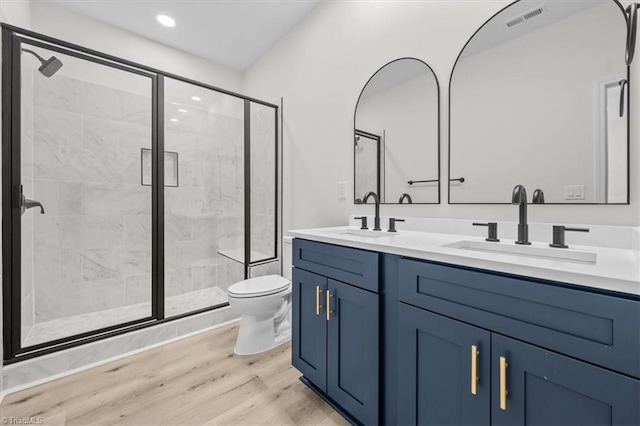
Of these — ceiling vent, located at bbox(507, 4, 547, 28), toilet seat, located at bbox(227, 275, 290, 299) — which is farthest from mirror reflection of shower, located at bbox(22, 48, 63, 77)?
ceiling vent, located at bbox(507, 4, 547, 28)

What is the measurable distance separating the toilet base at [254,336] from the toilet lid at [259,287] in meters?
0.19

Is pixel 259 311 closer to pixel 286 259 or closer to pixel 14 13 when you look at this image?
pixel 286 259

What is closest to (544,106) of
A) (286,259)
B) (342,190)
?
(342,190)

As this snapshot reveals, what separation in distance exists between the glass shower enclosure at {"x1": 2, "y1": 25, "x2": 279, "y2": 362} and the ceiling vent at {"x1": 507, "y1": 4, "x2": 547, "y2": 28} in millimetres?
1923

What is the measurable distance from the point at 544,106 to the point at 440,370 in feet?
3.77

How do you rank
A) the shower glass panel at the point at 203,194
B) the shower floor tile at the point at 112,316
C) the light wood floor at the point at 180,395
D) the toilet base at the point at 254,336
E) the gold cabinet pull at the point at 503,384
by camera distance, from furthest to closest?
1. the shower glass panel at the point at 203,194
2. the toilet base at the point at 254,336
3. the shower floor tile at the point at 112,316
4. the light wood floor at the point at 180,395
5. the gold cabinet pull at the point at 503,384

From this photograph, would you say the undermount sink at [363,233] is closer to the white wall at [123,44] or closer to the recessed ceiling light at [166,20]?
the recessed ceiling light at [166,20]

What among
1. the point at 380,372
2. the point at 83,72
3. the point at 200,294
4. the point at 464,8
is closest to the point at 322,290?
the point at 380,372

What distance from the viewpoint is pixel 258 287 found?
6.46ft

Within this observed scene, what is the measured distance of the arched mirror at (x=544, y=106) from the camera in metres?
1.04

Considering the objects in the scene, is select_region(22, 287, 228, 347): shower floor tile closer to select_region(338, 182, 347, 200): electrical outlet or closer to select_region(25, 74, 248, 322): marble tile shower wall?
select_region(25, 74, 248, 322): marble tile shower wall

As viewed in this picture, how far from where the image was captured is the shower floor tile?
5.82 feet

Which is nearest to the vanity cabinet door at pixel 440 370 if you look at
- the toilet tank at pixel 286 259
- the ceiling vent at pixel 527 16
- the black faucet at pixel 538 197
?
the black faucet at pixel 538 197

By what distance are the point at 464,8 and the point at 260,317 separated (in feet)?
7.13
